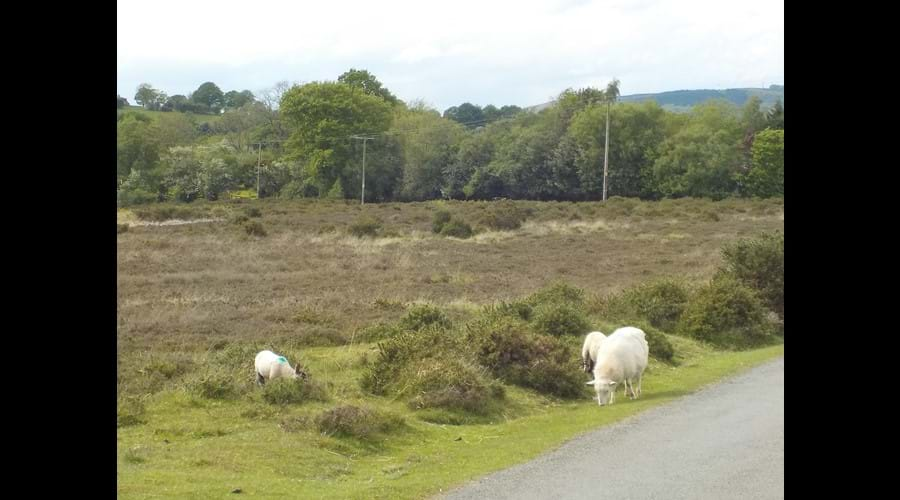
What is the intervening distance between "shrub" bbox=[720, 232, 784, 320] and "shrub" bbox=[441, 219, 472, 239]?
25.5m

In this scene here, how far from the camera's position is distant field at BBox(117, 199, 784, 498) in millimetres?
11172

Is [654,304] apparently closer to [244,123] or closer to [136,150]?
[136,150]

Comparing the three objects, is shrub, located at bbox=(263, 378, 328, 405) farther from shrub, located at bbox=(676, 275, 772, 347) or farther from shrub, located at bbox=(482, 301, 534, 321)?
shrub, located at bbox=(676, 275, 772, 347)

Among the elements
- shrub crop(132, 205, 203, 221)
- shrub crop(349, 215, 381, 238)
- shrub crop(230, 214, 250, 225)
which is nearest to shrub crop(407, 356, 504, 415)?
shrub crop(349, 215, 381, 238)

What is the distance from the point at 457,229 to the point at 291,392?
36117 millimetres

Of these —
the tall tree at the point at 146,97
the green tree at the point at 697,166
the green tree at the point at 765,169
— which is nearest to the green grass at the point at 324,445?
the green tree at the point at 765,169

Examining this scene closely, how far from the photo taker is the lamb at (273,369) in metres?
15.3

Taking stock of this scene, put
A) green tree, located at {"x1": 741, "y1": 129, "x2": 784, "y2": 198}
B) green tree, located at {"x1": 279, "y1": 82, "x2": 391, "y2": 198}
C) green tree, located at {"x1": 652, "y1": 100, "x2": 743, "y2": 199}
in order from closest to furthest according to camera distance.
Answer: green tree, located at {"x1": 741, "y1": 129, "x2": 784, "y2": 198} < green tree, located at {"x1": 652, "y1": 100, "x2": 743, "y2": 199} < green tree, located at {"x1": 279, "y1": 82, "x2": 391, "y2": 198}

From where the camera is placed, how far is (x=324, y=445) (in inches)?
484

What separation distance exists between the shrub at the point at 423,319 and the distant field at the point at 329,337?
3.13 ft
